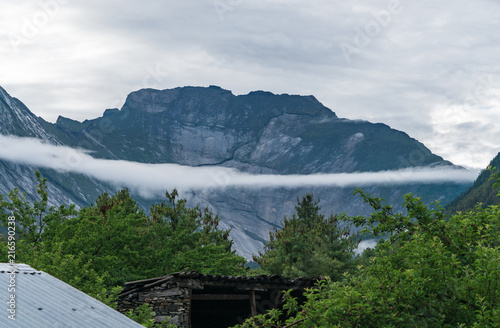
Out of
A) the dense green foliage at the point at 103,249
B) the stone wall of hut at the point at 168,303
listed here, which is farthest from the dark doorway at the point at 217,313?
the stone wall of hut at the point at 168,303

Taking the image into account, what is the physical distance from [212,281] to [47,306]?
1154 centimetres

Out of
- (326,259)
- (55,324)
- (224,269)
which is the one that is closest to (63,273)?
(224,269)

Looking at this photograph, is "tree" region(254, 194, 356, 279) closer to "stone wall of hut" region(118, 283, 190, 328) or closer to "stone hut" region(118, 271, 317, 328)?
"stone hut" region(118, 271, 317, 328)

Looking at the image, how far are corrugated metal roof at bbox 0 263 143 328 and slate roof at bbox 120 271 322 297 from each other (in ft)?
31.5

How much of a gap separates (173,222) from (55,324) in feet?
124

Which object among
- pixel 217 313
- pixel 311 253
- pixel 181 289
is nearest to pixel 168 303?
pixel 181 289

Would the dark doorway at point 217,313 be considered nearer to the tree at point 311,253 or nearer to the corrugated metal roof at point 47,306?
the corrugated metal roof at point 47,306

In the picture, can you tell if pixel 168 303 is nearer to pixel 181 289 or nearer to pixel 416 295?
pixel 181 289

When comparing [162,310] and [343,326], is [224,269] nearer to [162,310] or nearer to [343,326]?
[162,310]

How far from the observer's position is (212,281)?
19266 millimetres

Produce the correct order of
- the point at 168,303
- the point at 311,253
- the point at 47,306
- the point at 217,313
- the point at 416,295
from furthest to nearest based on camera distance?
A: the point at 311,253 < the point at 217,313 < the point at 168,303 < the point at 416,295 < the point at 47,306

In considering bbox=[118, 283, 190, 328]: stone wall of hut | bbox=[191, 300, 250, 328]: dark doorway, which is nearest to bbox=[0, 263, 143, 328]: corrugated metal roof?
bbox=[118, 283, 190, 328]: stone wall of hut

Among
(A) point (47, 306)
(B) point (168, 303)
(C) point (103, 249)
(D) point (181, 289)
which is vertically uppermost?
(C) point (103, 249)

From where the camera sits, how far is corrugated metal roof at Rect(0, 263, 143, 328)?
740 centimetres
